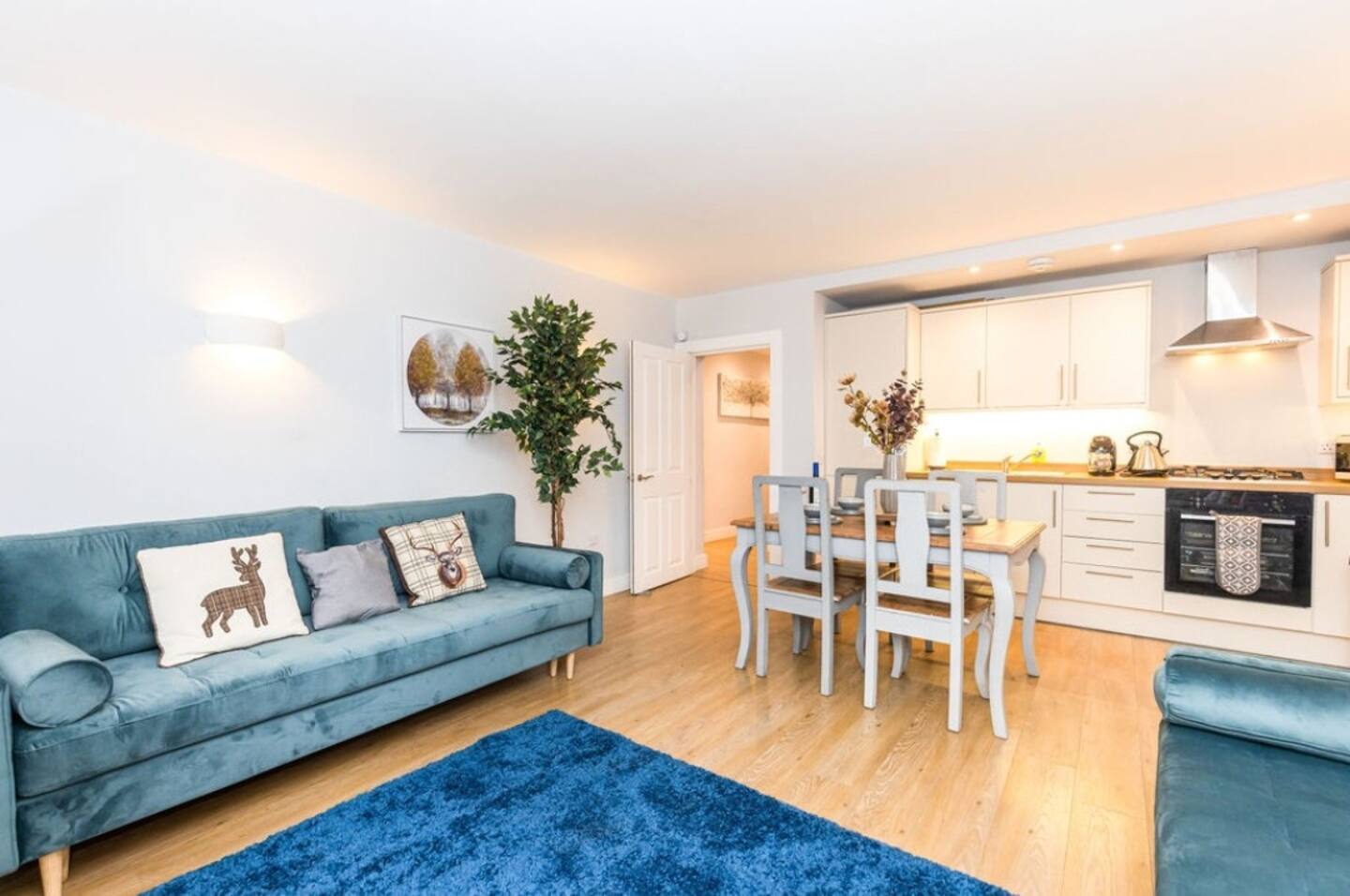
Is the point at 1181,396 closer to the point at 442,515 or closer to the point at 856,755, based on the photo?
the point at 856,755

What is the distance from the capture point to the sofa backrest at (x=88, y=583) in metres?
2.03

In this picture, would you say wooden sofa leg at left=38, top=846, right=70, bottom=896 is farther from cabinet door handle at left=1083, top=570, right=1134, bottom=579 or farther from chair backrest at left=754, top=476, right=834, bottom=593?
cabinet door handle at left=1083, top=570, right=1134, bottom=579

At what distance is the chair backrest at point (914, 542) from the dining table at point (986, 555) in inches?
2.3

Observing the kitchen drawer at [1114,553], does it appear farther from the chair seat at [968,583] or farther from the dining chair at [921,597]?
the dining chair at [921,597]

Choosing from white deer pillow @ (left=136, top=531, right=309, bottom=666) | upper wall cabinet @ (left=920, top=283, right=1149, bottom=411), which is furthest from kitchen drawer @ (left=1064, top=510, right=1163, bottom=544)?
white deer pillow @ (left=136, top=531, right=309, bottom=666)

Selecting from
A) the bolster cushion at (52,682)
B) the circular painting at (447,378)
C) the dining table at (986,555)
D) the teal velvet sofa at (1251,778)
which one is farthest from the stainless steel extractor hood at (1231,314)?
the bolster cushion at (52,682)

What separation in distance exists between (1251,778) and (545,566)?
8.78 ft

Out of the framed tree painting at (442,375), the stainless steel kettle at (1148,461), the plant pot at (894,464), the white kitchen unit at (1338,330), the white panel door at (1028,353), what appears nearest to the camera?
the plant pot at (894,464)

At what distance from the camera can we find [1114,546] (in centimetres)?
380

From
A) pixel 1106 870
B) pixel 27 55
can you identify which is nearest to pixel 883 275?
pixel 1106 870

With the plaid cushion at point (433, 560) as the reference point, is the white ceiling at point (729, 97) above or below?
above

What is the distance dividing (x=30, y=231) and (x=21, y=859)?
2.14 meters

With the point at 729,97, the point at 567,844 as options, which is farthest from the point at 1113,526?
the point at 567,844

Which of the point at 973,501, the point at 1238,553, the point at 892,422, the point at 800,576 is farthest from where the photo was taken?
the point at 1238,553
